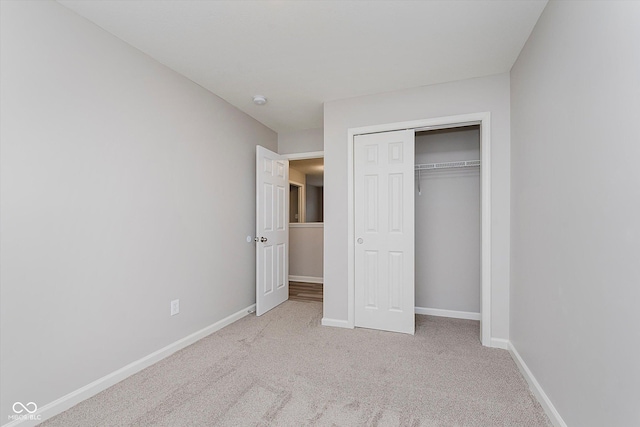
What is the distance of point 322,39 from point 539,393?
2.72 meters

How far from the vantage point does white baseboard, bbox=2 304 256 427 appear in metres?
1.70

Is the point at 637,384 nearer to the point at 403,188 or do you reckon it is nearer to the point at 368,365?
the point at 368,365

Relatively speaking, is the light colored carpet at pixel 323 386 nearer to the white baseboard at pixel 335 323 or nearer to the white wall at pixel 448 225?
the white baseboard at pixel 335 323

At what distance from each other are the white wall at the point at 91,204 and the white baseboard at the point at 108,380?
4cm

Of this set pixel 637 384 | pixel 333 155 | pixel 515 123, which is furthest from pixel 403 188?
pixel 637 384

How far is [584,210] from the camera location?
1.39 meters

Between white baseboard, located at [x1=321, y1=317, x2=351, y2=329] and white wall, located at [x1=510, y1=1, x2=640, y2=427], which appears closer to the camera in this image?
white wall, located at [x1=510, y1=1, x2=640, y2=427]

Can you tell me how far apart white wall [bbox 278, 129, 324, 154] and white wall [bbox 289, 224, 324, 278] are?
70.1 inches

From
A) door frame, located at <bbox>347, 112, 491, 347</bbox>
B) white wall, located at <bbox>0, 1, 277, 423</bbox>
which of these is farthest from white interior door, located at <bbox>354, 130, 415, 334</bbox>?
white wall, located at <bbox>0, 1, 277, 423</bbox>

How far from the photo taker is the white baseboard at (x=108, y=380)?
5.57 feet

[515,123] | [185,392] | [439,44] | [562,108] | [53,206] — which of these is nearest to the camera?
[562,108]

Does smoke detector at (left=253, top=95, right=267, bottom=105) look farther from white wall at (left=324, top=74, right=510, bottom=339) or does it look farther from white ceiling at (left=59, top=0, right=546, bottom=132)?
white wall at (left=324, top=74, right=510, bottom=339)

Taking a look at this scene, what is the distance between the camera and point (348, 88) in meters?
2.95

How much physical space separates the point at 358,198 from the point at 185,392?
7.24 feet
